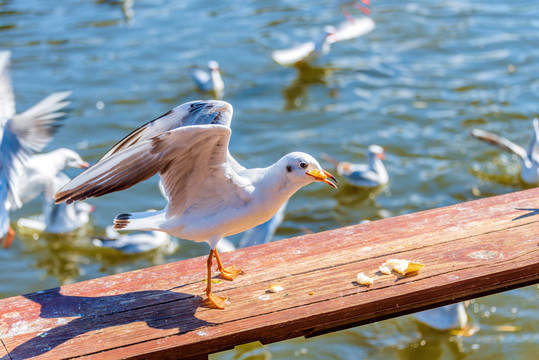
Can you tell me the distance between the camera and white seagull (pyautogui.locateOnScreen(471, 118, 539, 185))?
744cm

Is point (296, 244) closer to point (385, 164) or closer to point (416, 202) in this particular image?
point (416, 202)

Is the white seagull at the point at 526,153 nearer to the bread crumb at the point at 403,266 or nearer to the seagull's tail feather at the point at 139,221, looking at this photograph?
the bread crumb at the point at 403,266

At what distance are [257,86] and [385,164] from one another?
256cm

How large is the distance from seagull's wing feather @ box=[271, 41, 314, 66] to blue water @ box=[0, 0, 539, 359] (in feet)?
1.00

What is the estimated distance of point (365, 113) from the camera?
9109 millimetres

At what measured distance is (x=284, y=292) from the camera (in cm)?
275

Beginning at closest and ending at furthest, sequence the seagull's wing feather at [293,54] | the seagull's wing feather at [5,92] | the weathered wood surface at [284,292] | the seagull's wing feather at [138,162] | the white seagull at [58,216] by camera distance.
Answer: the weathered wood surface at [284,292] < the seagull's wing feather at [138,162] < the seagull's wing feather at [5,92] < the white seagull at [58,216] < the seagull's wing feather at [293,54]

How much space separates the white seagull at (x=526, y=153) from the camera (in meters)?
7.44

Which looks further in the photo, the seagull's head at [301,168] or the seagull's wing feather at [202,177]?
the seagull's head at [301,168]

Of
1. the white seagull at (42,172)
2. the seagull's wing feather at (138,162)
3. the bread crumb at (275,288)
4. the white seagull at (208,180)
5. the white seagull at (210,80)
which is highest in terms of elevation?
the seagull's wing feather at (138,162)

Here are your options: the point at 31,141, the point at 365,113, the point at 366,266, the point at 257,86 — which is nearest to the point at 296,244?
the point at 366,266

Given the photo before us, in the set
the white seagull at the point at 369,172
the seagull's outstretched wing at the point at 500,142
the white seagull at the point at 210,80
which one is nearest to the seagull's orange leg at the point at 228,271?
the white seagull at the point at 369,172

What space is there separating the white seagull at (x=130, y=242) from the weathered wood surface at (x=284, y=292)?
11.8 ft

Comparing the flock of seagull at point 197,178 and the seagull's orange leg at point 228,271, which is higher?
the flock of seagull at point 197,178
